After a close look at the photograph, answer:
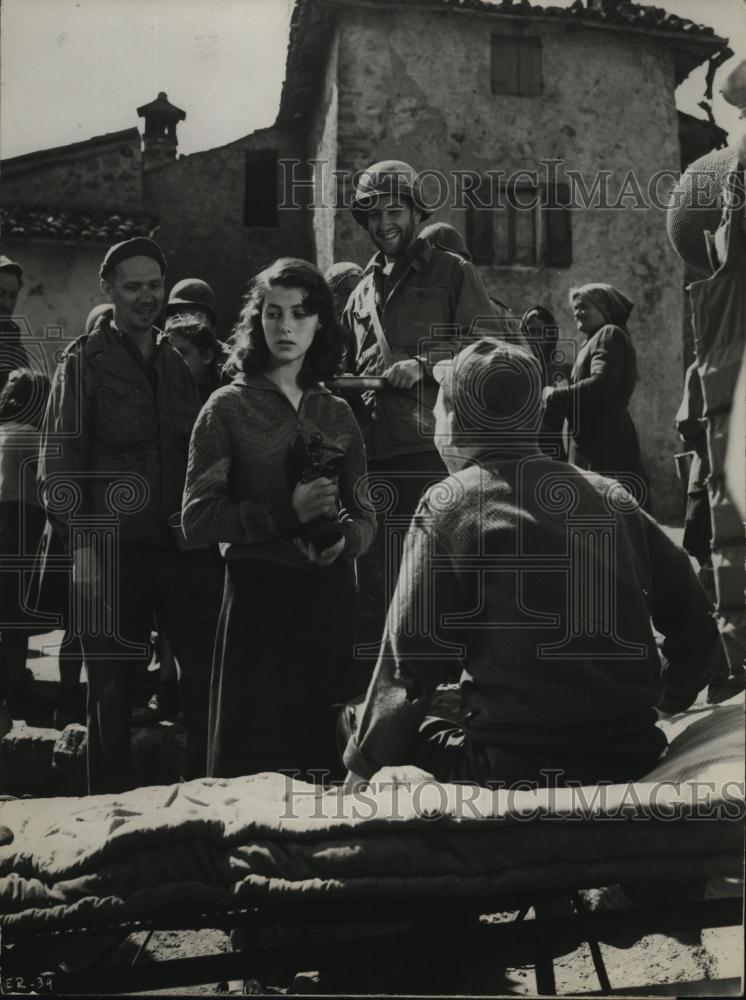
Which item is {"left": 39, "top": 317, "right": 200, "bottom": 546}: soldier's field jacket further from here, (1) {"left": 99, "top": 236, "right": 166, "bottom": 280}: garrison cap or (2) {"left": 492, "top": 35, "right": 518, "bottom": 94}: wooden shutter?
(2) {"left": 492, "top": 35, "right": 518, "bottom": 94}: wooden shutter

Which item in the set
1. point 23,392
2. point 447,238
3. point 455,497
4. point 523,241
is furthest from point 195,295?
point 523,241

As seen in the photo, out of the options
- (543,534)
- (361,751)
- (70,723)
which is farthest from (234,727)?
(70,723)

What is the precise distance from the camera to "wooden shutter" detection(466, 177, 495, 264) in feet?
42.9

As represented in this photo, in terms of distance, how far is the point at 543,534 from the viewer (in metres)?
2.17

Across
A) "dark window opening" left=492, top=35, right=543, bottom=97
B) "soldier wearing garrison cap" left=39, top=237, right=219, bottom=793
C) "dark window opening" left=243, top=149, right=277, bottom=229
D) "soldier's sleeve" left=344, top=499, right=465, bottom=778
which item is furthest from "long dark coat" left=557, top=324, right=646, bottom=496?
"dark window opening" left=243, top=149, right=277, bottom=229

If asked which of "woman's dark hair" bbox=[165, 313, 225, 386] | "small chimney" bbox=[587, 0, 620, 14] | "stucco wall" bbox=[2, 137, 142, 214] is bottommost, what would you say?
"woman's dark hair" bbox=[165, 313, 225, 386]

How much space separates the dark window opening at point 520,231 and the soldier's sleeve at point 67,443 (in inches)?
403

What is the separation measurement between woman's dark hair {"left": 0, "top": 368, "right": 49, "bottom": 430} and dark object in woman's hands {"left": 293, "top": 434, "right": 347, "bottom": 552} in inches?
83.8

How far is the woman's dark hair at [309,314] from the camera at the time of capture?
9.41 feet

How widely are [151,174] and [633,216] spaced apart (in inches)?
247

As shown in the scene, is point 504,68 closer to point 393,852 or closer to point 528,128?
point 528,128

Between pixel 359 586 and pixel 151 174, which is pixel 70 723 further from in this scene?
pixel 151 174

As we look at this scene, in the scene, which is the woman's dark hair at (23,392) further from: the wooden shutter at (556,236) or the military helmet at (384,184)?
the wooden shutter at (556,236)

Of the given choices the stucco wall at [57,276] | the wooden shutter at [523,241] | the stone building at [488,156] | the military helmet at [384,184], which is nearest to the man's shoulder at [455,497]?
the military helmet at [384,184]
